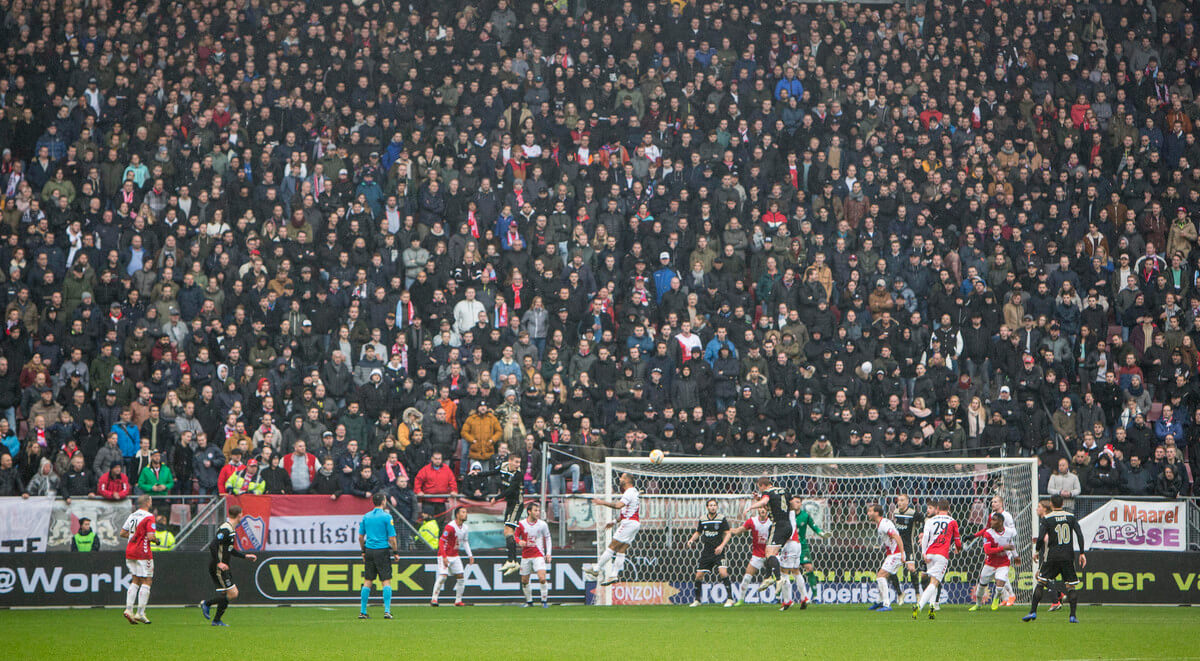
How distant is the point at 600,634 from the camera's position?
17500 mm

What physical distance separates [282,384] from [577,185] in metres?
7.90

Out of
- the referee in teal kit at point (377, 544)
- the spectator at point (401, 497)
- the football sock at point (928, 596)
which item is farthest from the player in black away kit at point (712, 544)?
the referee in teal kit at point (377, 544)

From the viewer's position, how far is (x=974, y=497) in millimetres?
23969

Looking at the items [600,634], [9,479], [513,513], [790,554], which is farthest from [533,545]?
[9,479]

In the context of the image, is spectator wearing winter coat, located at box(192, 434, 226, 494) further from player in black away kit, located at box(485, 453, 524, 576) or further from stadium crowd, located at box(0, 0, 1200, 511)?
player in black away kit, located at box(485, 453, 524, 576)

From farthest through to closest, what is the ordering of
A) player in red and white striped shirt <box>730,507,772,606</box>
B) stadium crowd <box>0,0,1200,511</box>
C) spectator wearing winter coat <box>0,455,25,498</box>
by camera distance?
stadium crowd <box>0,0,1200,511</box> → player in red and white striped shirt <box>730,507,772,606</box> → spectator wearing winter coat <box>0,455,25,498</box>

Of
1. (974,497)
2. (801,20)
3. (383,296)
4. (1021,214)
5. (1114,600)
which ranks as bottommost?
(1114,600)

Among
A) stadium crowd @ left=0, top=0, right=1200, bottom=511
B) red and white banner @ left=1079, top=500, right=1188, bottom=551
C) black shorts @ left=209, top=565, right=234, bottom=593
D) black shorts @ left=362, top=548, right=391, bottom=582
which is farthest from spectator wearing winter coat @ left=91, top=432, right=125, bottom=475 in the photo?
red and white banner @ left=1079, top=500, right=1188, bottom=551

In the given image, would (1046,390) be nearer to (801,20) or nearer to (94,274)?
(801,20)

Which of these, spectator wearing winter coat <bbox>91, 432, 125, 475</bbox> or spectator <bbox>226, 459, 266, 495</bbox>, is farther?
spectator <bbox>226, 459, 266, 495</bbox>

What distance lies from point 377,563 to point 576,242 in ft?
30.1

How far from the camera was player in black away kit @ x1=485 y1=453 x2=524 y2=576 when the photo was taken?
75.9 feet

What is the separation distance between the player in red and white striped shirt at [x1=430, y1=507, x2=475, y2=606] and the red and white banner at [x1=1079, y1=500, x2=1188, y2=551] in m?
11.1

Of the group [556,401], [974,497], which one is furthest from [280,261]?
[974,497]
